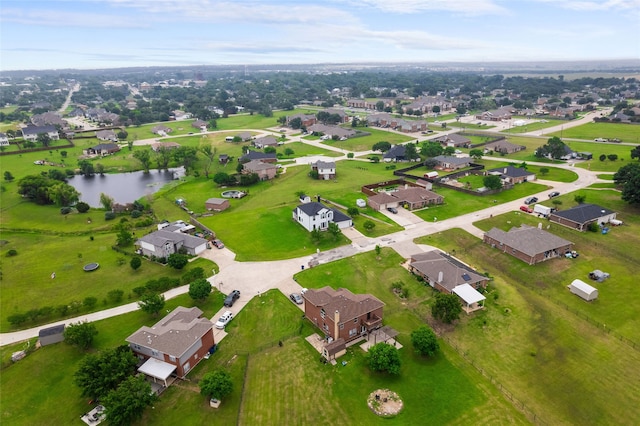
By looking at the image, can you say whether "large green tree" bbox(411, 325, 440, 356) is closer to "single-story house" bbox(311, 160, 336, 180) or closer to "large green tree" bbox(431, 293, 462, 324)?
"large green tree" bbox(431, 293, 462, 324)

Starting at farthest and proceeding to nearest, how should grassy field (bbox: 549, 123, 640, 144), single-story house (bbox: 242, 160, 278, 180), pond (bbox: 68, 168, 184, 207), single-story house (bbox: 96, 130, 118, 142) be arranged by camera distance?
single-story house (bbox: 96, 130, 118, 142), grassy field (bbox: 549, 123, 640, 144), single-story house (bbox: 242, 160, 278, 180), pond (bbox: 68, 168, 184, 207)

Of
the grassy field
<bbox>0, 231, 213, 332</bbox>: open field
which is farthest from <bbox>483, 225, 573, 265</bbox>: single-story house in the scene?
the grassy field

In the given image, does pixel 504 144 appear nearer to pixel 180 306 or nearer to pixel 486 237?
pixel 486 237

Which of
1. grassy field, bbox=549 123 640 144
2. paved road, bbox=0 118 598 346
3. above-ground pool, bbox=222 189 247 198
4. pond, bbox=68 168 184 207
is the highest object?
grassy field, bbox=549 123 640 144

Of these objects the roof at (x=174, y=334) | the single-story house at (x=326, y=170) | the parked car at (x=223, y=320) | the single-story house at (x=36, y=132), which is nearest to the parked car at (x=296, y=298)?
the parked car at (x=223, y=320)

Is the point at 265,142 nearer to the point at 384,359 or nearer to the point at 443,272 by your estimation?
the point at 443,272

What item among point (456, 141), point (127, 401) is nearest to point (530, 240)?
point (127, 401)
